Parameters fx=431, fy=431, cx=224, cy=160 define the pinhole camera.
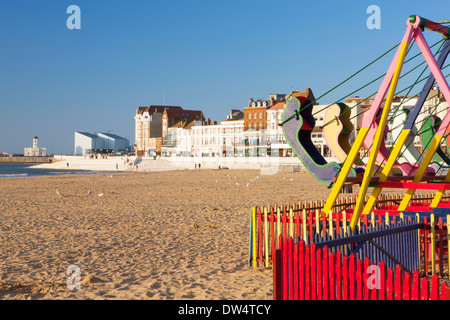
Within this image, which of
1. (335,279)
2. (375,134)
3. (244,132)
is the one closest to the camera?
(335,279)

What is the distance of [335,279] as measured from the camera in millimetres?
5504

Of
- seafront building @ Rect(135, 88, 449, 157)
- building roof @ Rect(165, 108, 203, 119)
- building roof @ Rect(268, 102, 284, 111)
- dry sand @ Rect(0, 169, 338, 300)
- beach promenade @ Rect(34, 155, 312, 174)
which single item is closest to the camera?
dry sand @ Rect(0, 169, 338, 300)

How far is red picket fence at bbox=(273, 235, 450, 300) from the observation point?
15.6 feet

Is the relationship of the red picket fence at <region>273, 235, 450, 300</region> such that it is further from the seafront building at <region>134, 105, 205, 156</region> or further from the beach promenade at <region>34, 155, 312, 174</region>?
the seafront building at <region>134, 105, 205, 156</region>

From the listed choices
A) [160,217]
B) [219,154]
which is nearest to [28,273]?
[160,217]

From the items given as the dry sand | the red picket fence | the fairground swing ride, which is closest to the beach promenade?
the dry sand

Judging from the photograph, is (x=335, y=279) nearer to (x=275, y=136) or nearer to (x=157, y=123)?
(x=275, y=136)

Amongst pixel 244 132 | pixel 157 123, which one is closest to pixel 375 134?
pixel 244 132

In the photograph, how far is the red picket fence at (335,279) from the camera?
475cm

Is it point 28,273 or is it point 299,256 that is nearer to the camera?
point 299,256

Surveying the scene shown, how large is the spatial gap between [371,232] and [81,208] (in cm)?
1661

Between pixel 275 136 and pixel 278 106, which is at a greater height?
pixel 278 106
